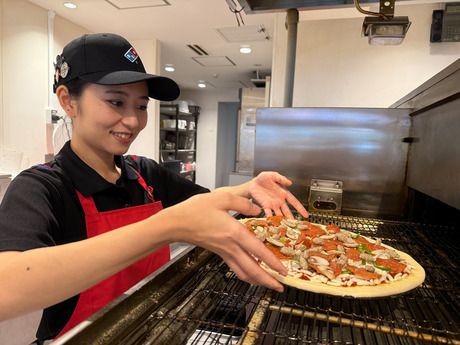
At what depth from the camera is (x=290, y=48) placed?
177 cm

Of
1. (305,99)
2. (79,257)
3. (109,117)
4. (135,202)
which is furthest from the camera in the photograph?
(305,99)

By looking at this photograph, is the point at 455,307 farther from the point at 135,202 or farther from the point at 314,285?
the point at 135,202

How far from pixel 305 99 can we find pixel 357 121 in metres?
1.24

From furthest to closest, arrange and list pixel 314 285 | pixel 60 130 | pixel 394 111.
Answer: pixel 60 130 < pixel 394 111 < pixel 314 285

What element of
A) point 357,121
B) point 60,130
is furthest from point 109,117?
point 60,130

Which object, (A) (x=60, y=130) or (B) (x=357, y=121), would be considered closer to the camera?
(B) (x=357, y=121)

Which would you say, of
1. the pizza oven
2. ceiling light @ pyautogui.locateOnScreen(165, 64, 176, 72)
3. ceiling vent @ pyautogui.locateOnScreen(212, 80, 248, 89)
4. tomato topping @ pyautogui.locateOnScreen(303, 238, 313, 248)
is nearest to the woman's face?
the pizza oven

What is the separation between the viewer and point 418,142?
54.7 inches

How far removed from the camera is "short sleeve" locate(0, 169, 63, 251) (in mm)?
626

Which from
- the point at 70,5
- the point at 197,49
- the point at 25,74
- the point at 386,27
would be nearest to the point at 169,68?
the point at 197,49

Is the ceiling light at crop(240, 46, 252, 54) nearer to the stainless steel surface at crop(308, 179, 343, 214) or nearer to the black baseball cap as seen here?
the stainless steel surface at crop(308, 179, 343, 214)

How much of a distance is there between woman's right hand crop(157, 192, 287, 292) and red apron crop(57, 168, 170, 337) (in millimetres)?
338

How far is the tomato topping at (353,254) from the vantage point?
0.97 meters

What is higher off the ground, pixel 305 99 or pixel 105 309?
pixel 305 99
